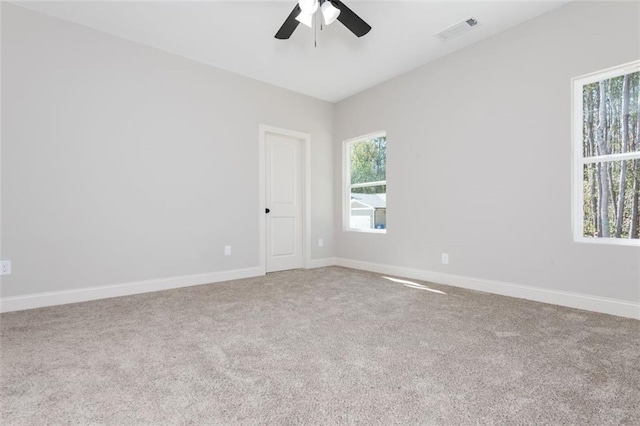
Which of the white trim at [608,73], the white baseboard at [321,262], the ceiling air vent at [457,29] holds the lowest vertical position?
the white baseboard at [321,262]

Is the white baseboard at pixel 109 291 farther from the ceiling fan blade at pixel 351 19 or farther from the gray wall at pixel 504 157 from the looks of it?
the ceiling fan blade at pixel 351 19

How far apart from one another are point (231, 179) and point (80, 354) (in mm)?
2558

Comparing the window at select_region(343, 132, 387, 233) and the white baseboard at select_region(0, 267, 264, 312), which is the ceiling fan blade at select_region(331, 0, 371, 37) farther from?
the white baseboard at select_region(0, 267, 264, 312)

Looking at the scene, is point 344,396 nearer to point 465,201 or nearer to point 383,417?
point 383,417

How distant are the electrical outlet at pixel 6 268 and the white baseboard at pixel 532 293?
13.0 feet

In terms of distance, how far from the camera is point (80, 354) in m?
1.80

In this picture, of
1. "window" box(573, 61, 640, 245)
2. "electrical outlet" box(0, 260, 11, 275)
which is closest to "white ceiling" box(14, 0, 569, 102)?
"window" box(573, 61, 640, 245)

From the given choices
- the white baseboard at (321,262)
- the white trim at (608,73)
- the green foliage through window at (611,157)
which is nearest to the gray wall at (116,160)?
the white baseboard at (321,262)

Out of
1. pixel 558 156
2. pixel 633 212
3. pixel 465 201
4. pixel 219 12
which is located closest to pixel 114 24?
pixel 219 12

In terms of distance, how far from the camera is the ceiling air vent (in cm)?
298

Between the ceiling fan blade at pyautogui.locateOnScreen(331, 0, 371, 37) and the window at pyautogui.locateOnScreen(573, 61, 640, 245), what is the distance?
1.94 meters

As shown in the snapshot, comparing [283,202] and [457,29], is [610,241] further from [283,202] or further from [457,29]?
[283,202]

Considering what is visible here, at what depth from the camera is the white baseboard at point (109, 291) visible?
2.68 m

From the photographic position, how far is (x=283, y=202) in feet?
15.2
